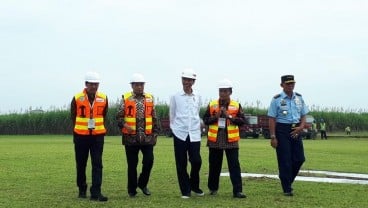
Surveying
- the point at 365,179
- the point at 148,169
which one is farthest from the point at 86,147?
the point at 365,179

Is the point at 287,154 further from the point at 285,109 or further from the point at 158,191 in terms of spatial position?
the point at 158,191

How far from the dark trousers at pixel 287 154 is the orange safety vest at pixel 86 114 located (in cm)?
285

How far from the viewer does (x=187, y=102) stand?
9.45 metres

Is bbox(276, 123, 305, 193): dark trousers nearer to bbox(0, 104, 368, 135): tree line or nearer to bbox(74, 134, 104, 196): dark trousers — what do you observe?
bbox(74, 134, 104, 196): dark trousers

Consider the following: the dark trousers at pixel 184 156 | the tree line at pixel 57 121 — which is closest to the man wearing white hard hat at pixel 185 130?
the dark trousers at pixel 184 156

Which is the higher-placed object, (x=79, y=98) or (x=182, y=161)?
(x=79, y=98)

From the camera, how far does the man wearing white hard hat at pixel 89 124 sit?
9.16m

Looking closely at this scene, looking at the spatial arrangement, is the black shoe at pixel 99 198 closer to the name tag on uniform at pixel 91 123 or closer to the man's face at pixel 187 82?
the name tag on uniform at pixel 91 123

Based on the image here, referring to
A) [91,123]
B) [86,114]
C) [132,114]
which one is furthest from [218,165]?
[86,114]

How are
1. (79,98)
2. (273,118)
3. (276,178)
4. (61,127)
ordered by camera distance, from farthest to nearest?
(61,127)
(276,178)
(273,118)
(79,98)

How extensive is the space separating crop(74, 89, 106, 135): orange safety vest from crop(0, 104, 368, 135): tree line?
52.0 meters

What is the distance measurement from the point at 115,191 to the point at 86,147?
1.16m

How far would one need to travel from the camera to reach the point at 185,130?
9.34 meters

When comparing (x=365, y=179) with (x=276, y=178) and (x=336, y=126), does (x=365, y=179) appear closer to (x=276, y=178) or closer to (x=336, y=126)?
(x=276, y=178)
